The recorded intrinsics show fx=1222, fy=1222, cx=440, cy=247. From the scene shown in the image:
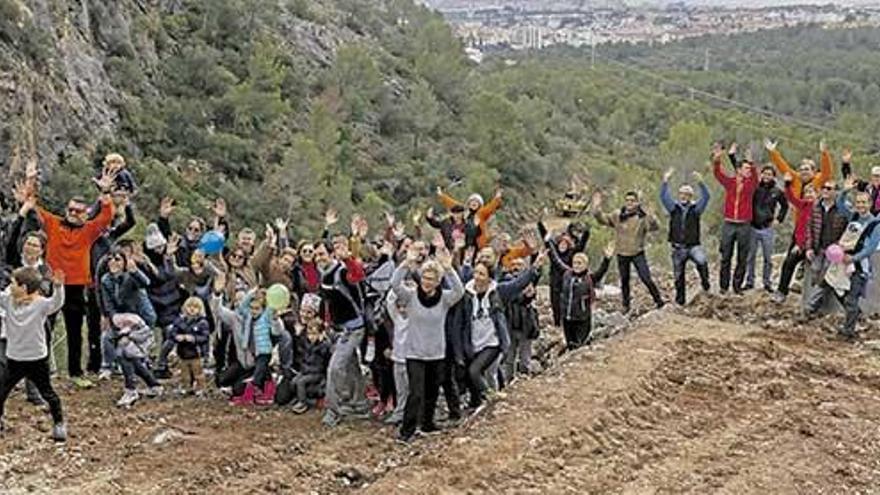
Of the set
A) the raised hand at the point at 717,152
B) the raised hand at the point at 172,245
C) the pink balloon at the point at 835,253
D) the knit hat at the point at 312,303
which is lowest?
the knit hat at the point at 312,303

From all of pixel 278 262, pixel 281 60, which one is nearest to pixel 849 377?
pixel 278 262

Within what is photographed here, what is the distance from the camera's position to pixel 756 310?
14359 mm

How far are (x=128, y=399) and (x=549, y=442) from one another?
13.3 feet

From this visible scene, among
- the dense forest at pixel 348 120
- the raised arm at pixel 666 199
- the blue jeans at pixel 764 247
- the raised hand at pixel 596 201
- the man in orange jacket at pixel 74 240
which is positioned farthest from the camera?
the dense forest at pixel 348 120

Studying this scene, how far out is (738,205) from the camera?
45.4 ft

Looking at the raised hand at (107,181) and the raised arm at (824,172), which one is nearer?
the raised hand at (107,181)

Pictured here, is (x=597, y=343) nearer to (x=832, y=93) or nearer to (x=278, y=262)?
(x=278, y=262)

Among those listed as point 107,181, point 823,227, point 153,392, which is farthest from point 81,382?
point 823,227

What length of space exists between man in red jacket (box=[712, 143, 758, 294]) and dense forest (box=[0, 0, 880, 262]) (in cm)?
1621

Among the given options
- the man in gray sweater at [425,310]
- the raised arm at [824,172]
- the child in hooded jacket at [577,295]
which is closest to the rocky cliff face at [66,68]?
the child in hooded jacket at [577,295]

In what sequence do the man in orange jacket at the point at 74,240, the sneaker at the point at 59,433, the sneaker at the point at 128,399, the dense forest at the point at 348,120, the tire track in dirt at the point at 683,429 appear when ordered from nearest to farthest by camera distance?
the tire track in dirt at the point at 683,429, the sneaker at the point at 59,433, the sneaker at the point at 128,399, the man in orange jacket at the point at 74,240, the dense forest at the point at 348,120

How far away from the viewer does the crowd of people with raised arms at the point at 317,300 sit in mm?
10000

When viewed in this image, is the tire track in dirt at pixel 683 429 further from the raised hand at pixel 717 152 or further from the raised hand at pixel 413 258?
the raised hand at pixel 717 152

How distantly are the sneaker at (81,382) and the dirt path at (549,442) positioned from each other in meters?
0.19
